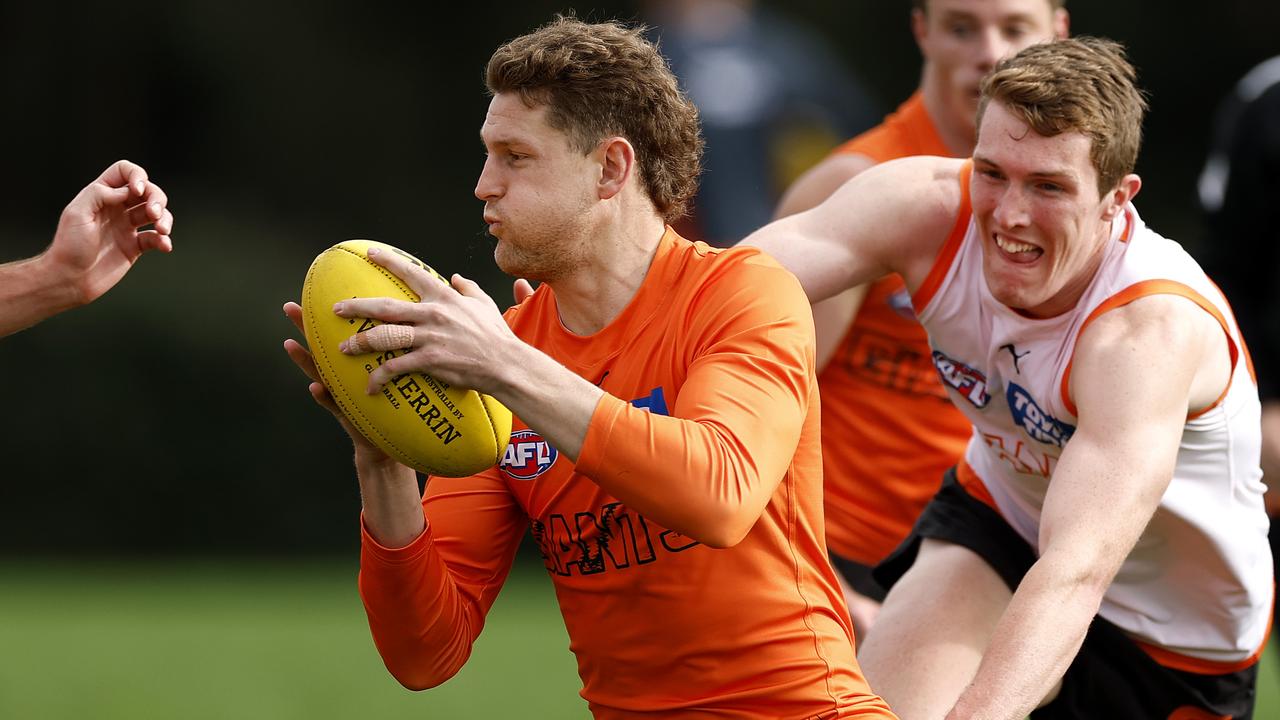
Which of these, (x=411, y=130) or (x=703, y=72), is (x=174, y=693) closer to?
(x=703, y=72)

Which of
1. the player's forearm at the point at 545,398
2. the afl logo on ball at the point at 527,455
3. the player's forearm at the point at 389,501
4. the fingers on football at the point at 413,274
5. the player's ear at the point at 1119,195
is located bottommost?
the player's forearm at the point at 389,501

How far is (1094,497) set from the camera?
3.66 m

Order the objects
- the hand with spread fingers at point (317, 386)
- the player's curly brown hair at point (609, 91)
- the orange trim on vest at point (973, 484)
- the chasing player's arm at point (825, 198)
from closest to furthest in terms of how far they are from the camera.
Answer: the hand with spread fingers at point (317, 386) < the player's curly brown hair at point (609, 91) < the orange trim on vest at point (973, 484) < the chasing player's arm at point (825, 198)

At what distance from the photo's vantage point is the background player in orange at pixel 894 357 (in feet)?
16.6

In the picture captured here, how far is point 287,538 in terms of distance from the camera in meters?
13.2

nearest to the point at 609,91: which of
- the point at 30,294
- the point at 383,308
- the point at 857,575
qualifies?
the point at 383,308

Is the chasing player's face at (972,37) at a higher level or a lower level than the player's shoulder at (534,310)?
higher

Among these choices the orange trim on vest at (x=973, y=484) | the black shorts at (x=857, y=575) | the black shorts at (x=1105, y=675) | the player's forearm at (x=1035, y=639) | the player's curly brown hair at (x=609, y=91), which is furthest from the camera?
the black shorts at (x=857, y=575)

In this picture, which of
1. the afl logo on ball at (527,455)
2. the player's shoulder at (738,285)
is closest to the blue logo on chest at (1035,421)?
the player's shoulder at (738,285)

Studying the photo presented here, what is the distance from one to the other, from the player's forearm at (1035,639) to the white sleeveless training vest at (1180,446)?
0.44 m

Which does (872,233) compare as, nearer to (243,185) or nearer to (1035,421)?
(1035,421)

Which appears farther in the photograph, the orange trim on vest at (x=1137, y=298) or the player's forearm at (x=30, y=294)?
the player's forearm at (x=30, y=294)

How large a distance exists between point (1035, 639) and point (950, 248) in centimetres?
104

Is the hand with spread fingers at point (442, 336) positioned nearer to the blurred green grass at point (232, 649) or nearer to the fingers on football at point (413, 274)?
the fingers on football at point (413, 274)
